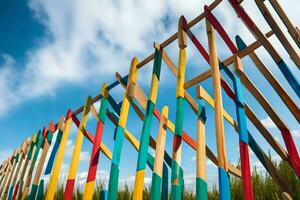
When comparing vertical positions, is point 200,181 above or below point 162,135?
below

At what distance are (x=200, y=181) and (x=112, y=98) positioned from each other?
2361mm

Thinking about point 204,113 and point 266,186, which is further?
point 266,186

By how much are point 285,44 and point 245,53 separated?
0.60 m

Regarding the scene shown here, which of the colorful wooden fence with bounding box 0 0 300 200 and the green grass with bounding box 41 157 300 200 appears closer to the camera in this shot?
the colorful wooden fence with bounding box 0 0 300 200

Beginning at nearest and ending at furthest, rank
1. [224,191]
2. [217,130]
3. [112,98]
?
[224,191]
[217,130]
[112,98]

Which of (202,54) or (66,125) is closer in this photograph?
(202,54)

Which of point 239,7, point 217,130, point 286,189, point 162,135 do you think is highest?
point 239,7

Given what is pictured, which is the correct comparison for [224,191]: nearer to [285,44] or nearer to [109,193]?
[285,44]

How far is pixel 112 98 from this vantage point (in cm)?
443

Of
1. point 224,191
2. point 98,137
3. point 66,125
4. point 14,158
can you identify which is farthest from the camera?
point 14,158

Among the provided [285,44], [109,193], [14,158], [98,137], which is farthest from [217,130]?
[14,158]

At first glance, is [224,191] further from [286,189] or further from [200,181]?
[286,189]

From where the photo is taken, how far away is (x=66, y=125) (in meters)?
5.03

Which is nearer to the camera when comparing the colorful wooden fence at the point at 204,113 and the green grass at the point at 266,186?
the colorful wooden fence at the point at 204,113
